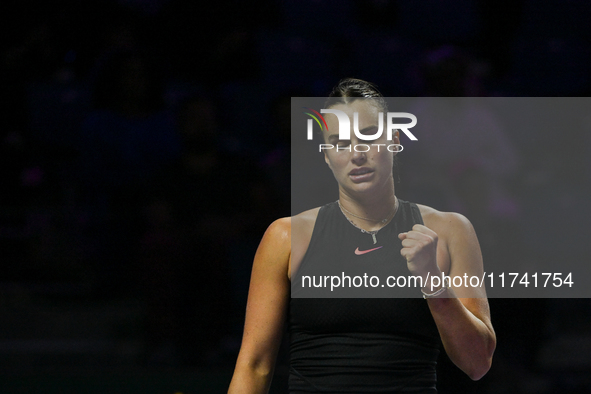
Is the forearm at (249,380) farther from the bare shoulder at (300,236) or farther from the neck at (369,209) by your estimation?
the neck at (369,209)

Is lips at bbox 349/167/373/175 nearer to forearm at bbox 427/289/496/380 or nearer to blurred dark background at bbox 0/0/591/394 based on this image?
forearm at bbox 427/289/496/380

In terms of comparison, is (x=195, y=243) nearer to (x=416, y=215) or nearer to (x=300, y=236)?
(x=300, y=236)

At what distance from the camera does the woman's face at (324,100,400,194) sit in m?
1.46

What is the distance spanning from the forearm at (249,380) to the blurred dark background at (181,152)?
679mm

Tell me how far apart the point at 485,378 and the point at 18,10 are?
2.01 meters

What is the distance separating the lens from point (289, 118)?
6.62 ft

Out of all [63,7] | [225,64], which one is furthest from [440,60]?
[63,7]

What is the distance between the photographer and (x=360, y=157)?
1.46 metres

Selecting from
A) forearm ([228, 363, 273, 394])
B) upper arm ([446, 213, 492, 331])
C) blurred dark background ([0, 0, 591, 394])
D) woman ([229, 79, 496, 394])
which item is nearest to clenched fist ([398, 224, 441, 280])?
woman ([229, 79, 496, 394])

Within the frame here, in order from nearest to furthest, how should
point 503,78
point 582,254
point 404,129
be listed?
point 404,129
point 582,254
point 503,78

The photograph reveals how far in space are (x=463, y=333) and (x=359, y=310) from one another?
22 centimetres

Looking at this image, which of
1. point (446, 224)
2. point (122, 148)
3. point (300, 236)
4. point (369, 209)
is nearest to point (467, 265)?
point (446, 224)

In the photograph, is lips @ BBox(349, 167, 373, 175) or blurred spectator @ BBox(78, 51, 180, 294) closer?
lips @ BBox(349, 167, 373, 175)

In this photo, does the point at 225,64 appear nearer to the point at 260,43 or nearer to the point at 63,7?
the point at 260,43
